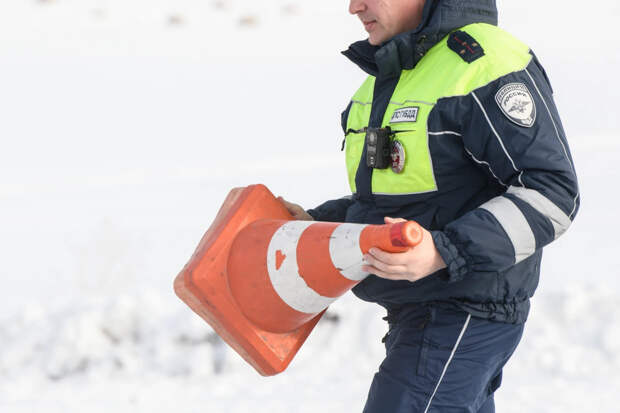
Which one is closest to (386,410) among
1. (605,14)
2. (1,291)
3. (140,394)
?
(140,394)

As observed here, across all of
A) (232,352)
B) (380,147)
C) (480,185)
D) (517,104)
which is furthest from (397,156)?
(232,352)

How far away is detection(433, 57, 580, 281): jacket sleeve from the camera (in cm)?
162

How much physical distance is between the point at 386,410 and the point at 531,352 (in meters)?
2.11

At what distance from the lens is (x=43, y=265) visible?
566 cm

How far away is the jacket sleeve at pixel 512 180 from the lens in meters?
1.62

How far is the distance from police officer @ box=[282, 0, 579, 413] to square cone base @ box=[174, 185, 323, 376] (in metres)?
0.24

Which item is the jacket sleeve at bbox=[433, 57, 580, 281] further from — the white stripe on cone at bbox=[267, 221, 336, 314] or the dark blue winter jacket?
the white stripe on cone at bbox=[267, 221, 336, 314]

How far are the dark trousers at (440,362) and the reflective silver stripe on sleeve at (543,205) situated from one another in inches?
12.6

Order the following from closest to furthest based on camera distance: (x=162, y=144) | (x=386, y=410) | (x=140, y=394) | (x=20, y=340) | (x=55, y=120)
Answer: (x=386, y=410) < (x=140, y=394) < (x=20, y=340) < (x=162, y=144) < (x=55, y=120)

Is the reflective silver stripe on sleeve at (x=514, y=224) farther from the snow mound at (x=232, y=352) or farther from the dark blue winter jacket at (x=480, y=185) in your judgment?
the snow mound at (x=232, y=352)

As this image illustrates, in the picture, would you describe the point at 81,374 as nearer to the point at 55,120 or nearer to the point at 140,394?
the point at 140,394

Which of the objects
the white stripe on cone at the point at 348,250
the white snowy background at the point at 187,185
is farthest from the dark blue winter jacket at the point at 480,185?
the white snowy background at the point at 187,185

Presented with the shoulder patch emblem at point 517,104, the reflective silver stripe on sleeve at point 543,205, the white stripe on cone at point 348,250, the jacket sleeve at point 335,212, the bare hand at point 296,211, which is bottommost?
the jacket sleeve at point 335,212

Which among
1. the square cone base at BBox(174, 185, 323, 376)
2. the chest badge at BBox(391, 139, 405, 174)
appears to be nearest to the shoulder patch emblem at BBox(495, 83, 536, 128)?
the chest badge at BBox(391, 139, 405, 174)
